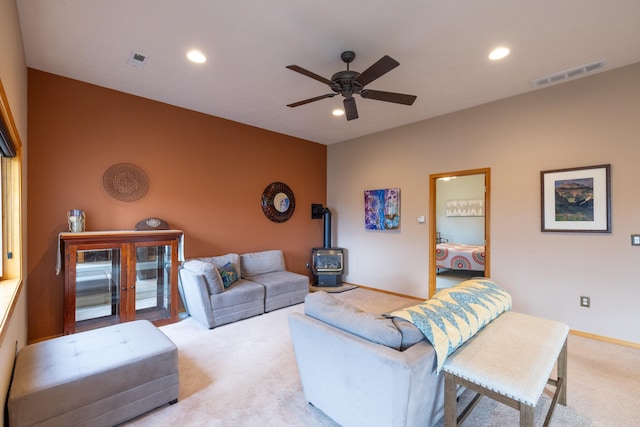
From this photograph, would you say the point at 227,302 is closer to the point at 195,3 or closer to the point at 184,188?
the point at 184,188

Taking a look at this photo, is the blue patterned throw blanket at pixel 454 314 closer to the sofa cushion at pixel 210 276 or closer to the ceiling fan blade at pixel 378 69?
the ceiling fan blade at pixel 378 69

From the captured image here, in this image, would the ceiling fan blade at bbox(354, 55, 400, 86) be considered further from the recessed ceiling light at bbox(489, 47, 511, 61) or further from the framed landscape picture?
the framed landscape picture

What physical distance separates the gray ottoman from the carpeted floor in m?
0.18

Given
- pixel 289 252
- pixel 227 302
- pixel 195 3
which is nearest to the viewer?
pixel 195 3

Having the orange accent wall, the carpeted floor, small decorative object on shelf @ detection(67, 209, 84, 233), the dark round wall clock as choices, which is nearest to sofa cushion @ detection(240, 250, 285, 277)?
the orange accent wall

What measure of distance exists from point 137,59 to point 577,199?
16.5ft

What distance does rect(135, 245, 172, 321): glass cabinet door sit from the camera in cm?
339

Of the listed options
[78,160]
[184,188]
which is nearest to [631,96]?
[184,188]

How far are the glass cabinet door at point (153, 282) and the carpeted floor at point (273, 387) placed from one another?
35 centimetres

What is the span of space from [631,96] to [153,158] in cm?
562

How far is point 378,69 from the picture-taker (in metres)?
2.28

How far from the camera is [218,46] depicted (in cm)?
264

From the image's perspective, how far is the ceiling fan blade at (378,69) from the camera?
212cm

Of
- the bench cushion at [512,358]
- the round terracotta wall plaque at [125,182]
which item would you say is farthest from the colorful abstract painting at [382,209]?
the round terracotta wall plaque at [125,182]
